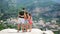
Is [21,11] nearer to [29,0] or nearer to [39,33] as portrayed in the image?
A: [29,0]

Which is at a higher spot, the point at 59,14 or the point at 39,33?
the point at 59,14

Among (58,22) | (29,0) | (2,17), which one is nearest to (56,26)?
(58,22)

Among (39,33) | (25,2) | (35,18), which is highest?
(25,2)

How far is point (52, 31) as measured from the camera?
9.20 feet

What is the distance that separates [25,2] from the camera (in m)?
→ 2.84

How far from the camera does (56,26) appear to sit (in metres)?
2.82

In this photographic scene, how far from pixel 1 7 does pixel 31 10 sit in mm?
424

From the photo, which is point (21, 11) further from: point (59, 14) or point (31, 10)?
point (59, 14)

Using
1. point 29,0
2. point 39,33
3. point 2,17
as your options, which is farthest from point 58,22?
point 2,17

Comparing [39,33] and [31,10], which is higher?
[31,10]

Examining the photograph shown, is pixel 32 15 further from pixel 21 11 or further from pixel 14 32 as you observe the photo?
pixel 14 32

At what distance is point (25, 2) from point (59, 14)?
1.65 feet

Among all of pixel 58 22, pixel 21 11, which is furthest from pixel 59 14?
pixel 21 11

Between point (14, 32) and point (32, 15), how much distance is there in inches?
13.5
